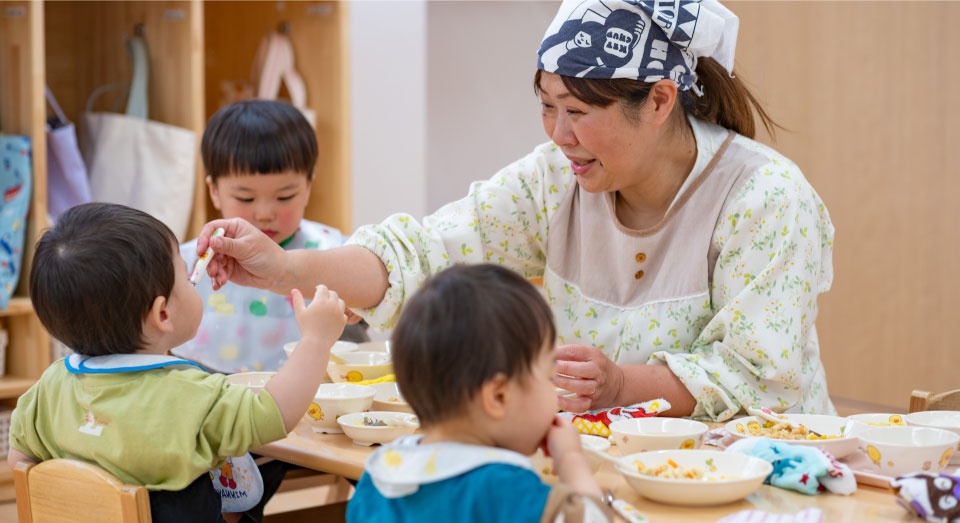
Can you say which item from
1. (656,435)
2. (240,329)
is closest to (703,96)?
(656,435)

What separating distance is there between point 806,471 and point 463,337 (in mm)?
442

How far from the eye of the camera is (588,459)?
1.24 meters

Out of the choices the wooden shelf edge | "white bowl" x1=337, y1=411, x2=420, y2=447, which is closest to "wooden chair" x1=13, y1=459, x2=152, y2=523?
"white bowl" x1=337, y1=411, x2=420, y2=447

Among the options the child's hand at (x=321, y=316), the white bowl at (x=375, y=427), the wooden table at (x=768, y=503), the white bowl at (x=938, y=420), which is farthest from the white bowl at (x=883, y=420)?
the child's hand at (x=321, y=316)

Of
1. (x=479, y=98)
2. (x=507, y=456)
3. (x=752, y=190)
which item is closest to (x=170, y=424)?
(x=507, y=456)

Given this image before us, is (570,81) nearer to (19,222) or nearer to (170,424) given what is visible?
(170,424)

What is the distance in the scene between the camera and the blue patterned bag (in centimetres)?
282

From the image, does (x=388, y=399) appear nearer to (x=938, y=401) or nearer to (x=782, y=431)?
(x=782, y=431)

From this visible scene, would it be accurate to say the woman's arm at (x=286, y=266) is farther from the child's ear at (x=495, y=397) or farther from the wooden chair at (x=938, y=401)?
the wooden chair at (x=938, y=401)

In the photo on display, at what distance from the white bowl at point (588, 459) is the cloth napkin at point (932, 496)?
0.32m

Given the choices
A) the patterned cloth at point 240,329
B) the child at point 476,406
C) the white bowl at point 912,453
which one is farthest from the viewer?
the patterned cloth at point 240,329

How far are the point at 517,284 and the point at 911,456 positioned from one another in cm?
53

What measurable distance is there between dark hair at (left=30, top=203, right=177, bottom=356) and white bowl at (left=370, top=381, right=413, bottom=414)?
1.22 ft

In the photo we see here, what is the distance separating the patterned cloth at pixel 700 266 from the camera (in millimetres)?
1546
